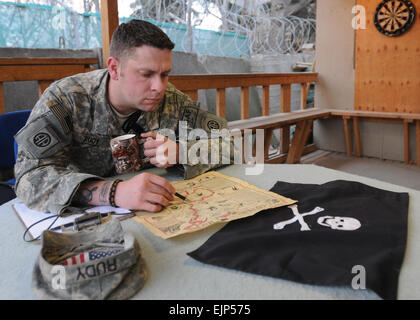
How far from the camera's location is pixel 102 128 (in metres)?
1.38

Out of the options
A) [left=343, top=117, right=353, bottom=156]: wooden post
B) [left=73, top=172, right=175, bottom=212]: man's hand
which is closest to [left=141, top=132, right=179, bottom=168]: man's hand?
[left=73, top=172, right=175, bottom=212]: man's hand

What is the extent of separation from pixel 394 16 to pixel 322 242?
4.40 metres

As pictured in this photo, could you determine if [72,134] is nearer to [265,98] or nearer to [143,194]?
[143,194]

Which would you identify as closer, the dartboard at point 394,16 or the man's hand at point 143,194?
the man's hand at point 143,194

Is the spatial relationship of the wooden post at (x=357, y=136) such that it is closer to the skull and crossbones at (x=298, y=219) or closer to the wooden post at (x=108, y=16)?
the wooden post at (x=108, y=16)

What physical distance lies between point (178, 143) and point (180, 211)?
0.46m

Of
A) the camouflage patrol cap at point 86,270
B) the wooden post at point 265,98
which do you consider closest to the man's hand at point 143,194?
the camouflage patrol cap at point 86,270

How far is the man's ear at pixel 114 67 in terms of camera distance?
53.4 inches

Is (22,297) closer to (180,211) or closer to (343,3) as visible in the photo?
(180,211)

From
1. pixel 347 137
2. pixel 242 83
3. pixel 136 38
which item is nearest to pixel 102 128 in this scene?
pixel 136 38

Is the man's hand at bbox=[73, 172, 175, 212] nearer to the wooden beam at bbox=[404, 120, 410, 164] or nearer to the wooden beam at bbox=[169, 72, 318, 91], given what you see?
the wooden beam at bbox=[169, 72, 318, 91]

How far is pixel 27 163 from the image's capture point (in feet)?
3.69

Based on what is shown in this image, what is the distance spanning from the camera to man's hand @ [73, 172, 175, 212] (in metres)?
0.96
